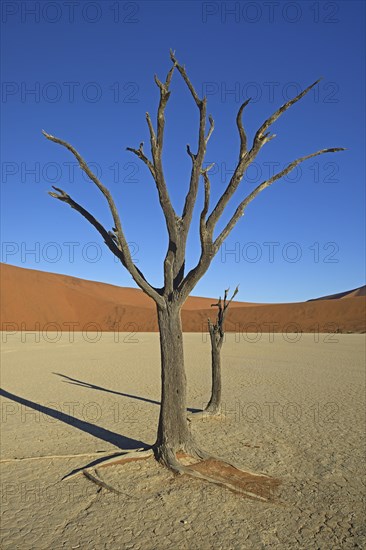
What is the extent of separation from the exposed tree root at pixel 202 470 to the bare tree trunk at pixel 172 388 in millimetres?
99

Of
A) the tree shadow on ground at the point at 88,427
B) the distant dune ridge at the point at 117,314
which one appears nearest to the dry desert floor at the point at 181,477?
the tree shadow on ground at the point at 88,427

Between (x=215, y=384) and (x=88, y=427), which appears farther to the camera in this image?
(x=215, y=384)

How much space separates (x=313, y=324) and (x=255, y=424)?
4531 cm

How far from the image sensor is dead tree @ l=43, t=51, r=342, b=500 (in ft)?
18.4

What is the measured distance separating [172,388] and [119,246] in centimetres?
210

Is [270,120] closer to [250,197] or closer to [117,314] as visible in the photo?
[250,197]

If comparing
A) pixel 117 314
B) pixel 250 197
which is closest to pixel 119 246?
pixel 250 197

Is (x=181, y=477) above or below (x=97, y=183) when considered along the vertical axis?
below

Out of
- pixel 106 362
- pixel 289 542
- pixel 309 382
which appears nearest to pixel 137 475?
pixel 289 542

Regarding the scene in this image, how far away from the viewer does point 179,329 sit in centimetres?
583

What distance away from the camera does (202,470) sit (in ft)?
18.2

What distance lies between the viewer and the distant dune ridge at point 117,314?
170 ft

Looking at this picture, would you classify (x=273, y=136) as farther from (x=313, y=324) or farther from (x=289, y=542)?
(x=313, y=324)

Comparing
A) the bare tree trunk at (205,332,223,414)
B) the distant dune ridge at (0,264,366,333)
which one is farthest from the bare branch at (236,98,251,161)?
the distant dune ridge at (0,264,366,333)
